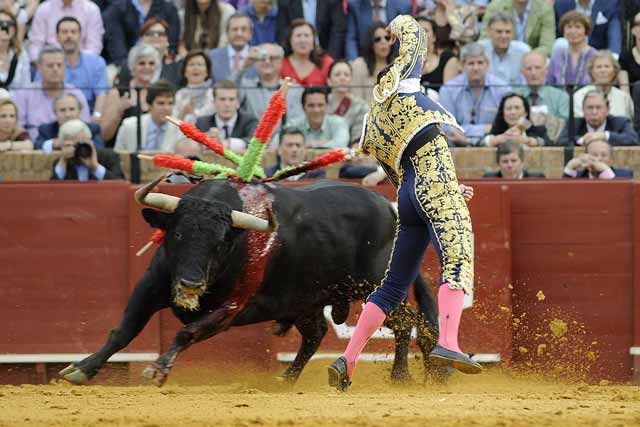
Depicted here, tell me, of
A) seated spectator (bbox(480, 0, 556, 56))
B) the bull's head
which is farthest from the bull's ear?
seated spectator (bbox(480, 0, 556, 56))

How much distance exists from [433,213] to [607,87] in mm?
4187

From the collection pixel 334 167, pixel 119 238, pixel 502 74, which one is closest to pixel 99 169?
pixel 119 238

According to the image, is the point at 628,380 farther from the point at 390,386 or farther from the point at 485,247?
the point at 390,386

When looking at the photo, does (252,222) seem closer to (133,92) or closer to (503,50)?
(133,92)

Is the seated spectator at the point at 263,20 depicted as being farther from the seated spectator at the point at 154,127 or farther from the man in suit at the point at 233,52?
the seated spectator at the point at 154,127

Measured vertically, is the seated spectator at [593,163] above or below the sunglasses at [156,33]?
below

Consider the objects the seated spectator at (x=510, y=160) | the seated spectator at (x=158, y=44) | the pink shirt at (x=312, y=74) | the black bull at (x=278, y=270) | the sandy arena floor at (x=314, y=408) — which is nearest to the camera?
the sandy arena floor at (x=314, y=408)

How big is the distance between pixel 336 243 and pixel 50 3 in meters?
4.77

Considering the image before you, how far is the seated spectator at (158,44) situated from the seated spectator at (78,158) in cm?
147

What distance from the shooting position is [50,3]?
10914 mm

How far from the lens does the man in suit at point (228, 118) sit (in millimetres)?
9445

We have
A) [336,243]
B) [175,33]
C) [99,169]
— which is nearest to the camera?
[336,243]

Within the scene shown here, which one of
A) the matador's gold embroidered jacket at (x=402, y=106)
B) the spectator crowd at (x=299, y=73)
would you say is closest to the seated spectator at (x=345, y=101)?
the spectator crowd at (x=299, y=73)

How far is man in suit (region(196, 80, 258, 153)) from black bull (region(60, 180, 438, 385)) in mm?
2053
